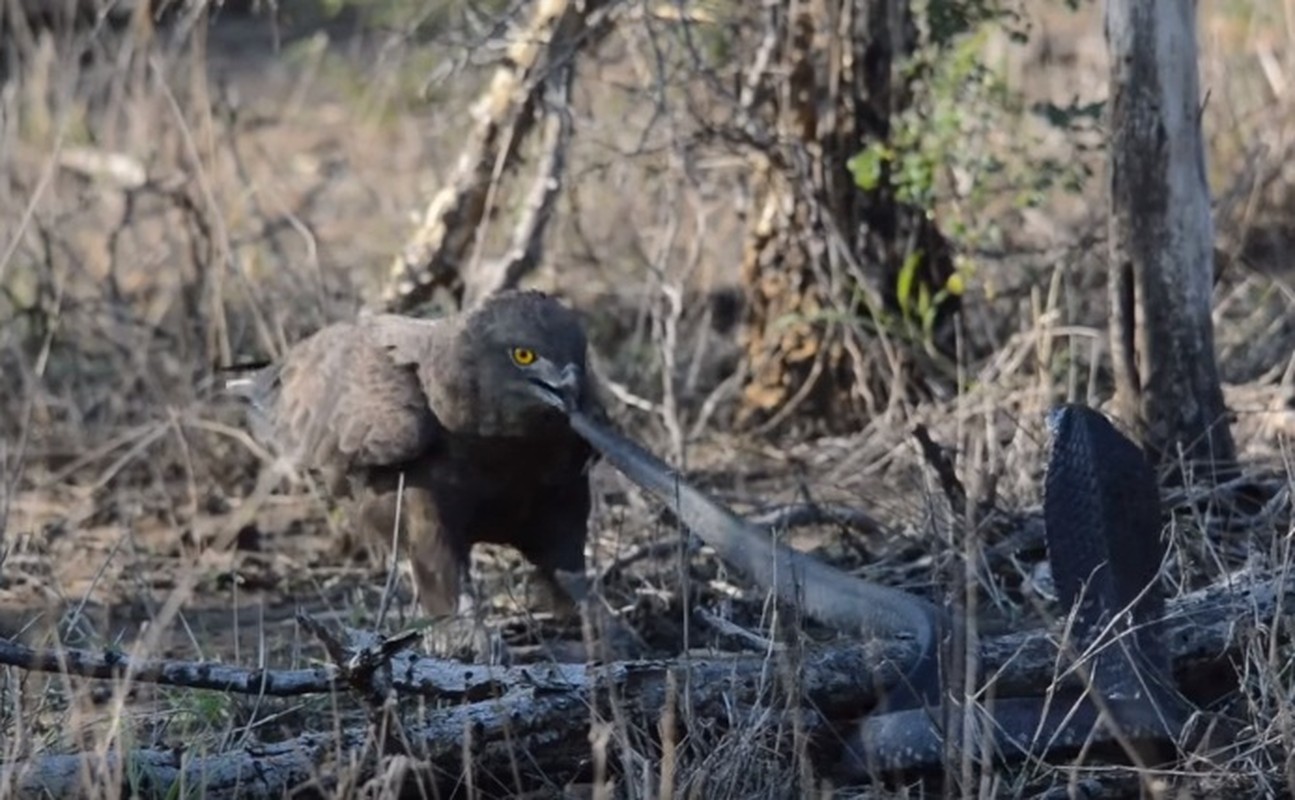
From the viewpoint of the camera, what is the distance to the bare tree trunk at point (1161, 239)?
21.0 ft

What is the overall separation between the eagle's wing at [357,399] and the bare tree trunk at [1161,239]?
198 cm

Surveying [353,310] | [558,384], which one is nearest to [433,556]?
[558,384]

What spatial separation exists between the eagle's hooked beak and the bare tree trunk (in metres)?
1.52

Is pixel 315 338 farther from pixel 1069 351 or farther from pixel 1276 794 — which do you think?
pixel 1276 794

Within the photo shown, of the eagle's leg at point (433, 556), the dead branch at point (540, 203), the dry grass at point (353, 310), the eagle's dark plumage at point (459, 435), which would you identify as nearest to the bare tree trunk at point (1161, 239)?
the dry grass at point (353, 310)

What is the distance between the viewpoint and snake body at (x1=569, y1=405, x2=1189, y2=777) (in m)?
4.95

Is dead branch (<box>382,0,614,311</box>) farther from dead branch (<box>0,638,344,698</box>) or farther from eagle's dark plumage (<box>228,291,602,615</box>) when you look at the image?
dead branch (<box>0,638,344,698</box>)

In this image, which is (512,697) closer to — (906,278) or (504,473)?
(504,473)

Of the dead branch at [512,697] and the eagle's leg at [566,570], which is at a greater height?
the eagle's leg at [566,570]

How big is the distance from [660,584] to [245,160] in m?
6.19

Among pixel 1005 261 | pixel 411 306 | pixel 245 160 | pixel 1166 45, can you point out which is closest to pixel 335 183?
pixel 245 160

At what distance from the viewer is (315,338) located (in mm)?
7531

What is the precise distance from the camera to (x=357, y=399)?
698 centimetres

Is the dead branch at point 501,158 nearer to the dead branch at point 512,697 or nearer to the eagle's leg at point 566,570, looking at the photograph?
the eagle's leg at point 566,570
